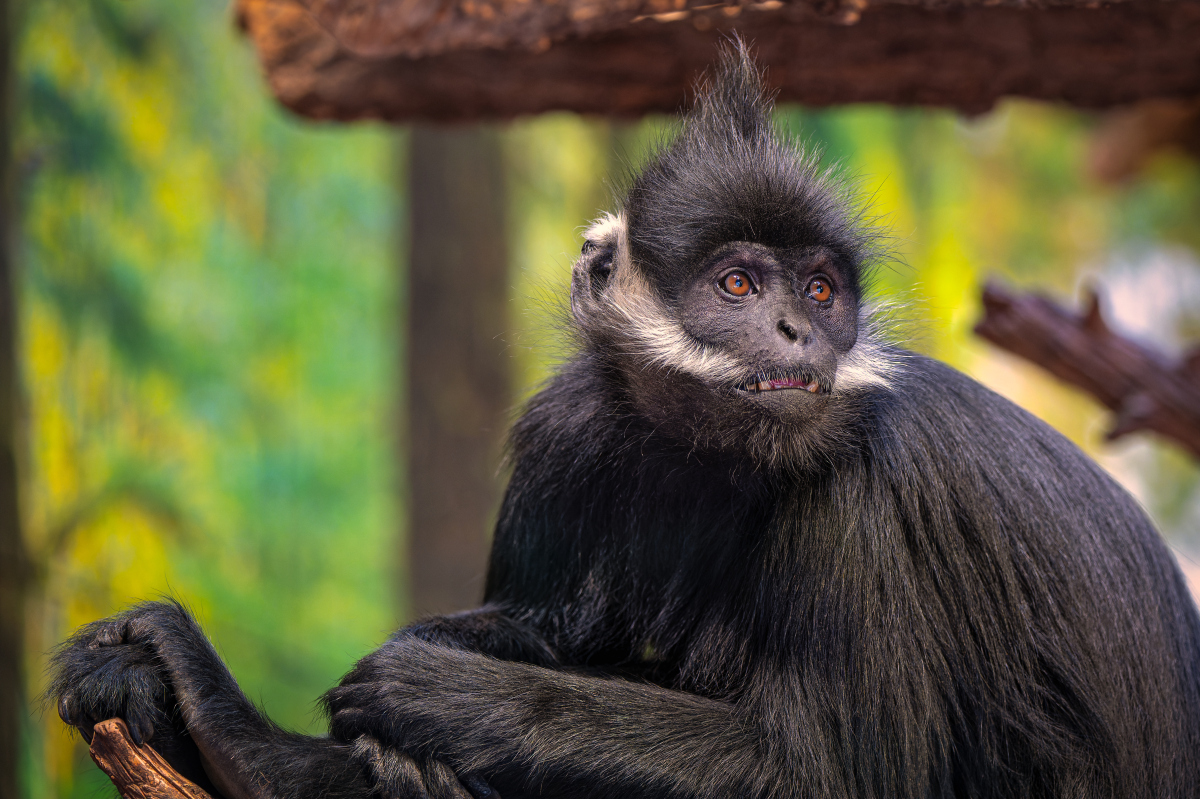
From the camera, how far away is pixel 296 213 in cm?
925

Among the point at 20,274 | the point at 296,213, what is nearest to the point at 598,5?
the point at 20,274

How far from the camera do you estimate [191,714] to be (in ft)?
7.93

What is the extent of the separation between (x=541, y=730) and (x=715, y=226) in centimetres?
132

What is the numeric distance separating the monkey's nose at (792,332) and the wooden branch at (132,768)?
1781 mm

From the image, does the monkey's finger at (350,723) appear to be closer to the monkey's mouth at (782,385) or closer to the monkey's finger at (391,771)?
the monkey's finger at (391,771)

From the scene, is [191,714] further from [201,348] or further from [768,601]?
[201,348]

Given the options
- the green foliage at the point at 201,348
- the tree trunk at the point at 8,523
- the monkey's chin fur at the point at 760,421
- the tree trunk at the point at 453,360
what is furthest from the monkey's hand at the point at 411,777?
the tree trunk at the point at 453,360

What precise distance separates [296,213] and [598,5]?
21.5ft

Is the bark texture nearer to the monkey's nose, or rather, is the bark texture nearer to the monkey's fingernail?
the monkey's nose

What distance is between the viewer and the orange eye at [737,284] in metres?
2.52

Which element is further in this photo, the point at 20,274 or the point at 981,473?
the point at 20,274

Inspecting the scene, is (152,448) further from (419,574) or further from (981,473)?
(981,473)

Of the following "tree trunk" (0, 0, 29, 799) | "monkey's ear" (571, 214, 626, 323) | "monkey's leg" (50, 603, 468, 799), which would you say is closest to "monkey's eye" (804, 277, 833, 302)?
"monkey's ear" (571, 214, 626, 323)

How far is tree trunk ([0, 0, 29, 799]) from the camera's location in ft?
11.2
